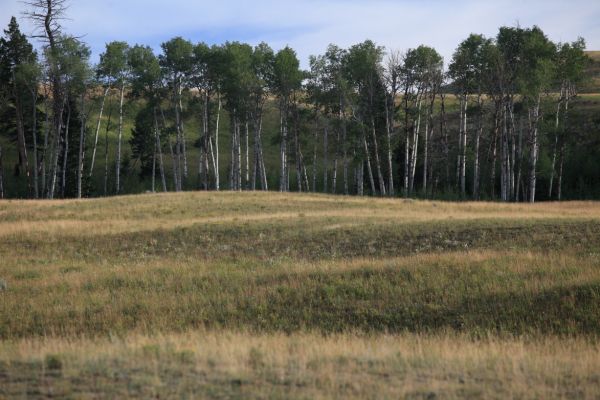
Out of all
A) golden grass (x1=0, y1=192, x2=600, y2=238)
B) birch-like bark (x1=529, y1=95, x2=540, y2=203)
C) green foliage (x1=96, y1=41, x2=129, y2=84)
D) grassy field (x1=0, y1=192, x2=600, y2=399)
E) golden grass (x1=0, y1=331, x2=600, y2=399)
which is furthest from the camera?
green foliage (x1=96, y1=41, x2=129, y2=84)

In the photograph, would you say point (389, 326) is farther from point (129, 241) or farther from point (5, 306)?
point (129, 241)

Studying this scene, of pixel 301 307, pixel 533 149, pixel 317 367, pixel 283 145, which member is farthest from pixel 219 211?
pixel 317 367

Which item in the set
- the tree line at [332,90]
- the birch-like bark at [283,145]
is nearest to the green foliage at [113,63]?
the tree line at [332,90]

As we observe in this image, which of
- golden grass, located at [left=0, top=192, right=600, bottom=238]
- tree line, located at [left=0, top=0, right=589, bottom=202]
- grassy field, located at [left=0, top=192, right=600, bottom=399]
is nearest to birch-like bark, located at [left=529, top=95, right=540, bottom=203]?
tree line, located at [left=0, top=0, right=589, bottom=202]

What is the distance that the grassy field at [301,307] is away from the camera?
313 inches

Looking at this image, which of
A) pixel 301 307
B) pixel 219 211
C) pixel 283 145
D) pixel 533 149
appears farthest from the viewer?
pixel 283 145

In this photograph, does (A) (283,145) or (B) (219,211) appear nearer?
(B) (219,211)

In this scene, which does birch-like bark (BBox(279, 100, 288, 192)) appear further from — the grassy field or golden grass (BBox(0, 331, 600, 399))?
golden grass (BBox(0, 331, 600, 399))

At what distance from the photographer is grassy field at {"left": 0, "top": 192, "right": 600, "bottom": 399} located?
7.95 metres

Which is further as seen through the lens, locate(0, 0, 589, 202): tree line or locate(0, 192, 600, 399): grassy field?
locate(0, 0, 589, 202): tree line

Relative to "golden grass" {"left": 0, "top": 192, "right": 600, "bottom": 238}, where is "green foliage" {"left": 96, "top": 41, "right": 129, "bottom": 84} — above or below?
above

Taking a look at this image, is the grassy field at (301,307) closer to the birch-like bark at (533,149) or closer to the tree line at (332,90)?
the birch-like bark at (533,149)

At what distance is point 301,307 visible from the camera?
14969 millimetres

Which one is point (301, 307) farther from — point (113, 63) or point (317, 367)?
point (113, 63)
